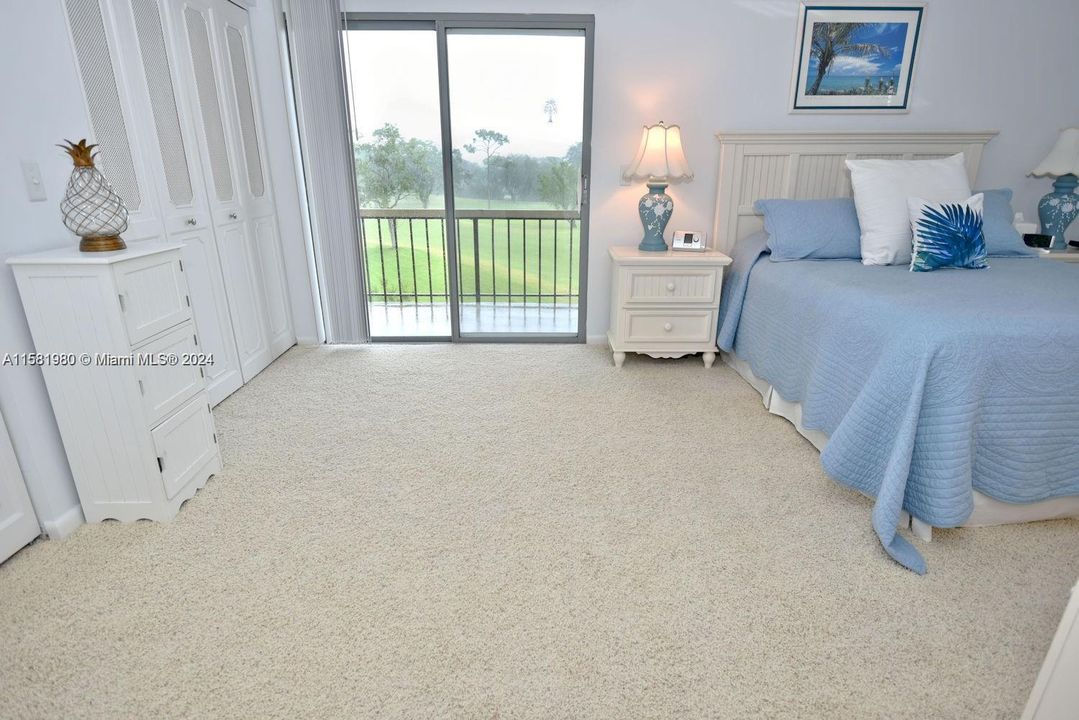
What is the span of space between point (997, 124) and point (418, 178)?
372 centimetres

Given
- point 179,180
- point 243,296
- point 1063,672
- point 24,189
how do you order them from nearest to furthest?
1. point 1063,672
2. point 24,189
3. point 179,180
4. point 243,296

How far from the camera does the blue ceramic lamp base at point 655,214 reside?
10.6ft

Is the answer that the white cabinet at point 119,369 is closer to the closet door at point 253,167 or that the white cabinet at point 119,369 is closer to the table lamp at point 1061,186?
the closet door at point 253,167

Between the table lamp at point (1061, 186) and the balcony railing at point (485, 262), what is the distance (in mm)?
3042

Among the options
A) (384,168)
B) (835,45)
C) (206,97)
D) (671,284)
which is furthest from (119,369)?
(835,45)

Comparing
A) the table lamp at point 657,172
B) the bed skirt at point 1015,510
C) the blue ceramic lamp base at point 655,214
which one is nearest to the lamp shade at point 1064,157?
the table lamp at point 657,172

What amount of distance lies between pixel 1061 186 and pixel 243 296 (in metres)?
4.92

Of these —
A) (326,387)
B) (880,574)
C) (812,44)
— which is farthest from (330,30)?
(880,574)

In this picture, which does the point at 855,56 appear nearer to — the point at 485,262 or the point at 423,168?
the point at 423,168

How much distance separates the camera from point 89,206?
5.44ft

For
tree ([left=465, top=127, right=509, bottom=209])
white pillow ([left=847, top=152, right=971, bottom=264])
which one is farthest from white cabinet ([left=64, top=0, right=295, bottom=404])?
white pillow ([left=847, top=152, right=971, bottom=264])

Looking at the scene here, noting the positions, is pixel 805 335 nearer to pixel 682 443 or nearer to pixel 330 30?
pixel 682 443

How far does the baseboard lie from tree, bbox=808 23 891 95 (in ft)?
13.8

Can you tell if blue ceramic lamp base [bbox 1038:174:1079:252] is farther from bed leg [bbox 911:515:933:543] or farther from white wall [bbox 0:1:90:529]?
white wall [bbox 0:1:90:529]
